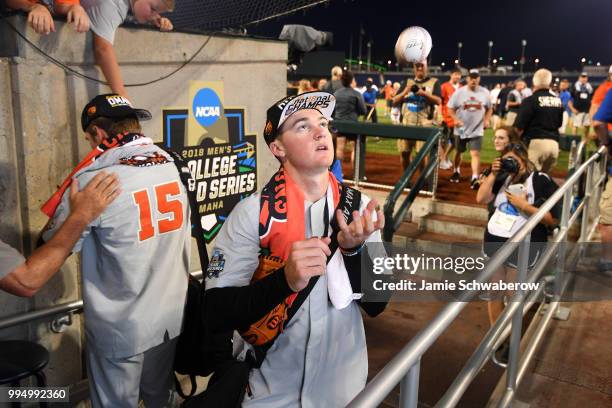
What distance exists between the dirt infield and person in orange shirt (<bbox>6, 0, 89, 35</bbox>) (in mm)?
6422

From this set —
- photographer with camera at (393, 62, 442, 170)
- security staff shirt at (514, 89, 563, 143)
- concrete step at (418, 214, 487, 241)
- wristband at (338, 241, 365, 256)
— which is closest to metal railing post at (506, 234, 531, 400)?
wristband at (338, 241, 365, 256)

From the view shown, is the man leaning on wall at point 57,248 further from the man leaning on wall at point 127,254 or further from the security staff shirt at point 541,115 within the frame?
the security staff shirt at point 541,115

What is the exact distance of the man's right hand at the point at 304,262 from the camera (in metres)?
1.58

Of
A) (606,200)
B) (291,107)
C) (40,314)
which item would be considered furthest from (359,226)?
(606,200)

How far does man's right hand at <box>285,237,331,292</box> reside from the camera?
158cm

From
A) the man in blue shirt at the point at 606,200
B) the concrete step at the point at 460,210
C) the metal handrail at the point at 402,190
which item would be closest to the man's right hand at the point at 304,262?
the metal handrail at the point at 402,190

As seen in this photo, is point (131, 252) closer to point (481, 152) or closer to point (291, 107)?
point (291, 107)

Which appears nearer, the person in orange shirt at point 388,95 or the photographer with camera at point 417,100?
the photographer with camera at point 417,100

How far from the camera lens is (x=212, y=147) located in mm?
4199

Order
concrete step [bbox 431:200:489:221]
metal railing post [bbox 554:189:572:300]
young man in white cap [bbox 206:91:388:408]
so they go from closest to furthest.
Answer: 1. young man in white cap [bbox 206:91:388:408]
2. metal railing post [bbox 554:189:572:300]
3. concrete step [bbox 431:200:489:221]

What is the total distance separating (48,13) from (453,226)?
236 inches

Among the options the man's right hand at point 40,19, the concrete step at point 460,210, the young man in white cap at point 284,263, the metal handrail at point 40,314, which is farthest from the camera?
the concrete step at point 460,210

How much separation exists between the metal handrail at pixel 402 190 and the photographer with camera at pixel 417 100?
1.61 metres

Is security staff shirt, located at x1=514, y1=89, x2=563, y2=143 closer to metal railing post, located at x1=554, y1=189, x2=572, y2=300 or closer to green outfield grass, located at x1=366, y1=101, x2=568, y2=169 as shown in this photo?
metal railing post, located at x1=554, y1=189, x2=572, y2=300
